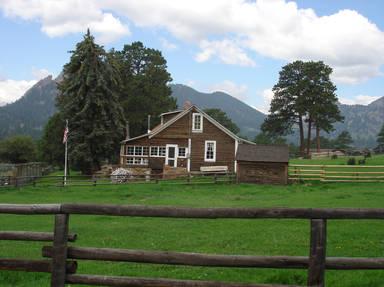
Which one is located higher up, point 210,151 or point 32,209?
point 210,151

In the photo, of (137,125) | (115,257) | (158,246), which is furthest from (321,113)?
(115,257)

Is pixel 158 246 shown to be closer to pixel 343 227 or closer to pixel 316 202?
pixel 343 227

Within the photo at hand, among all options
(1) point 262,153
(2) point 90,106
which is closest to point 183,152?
(2) point 90,106

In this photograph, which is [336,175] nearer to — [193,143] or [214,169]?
[214,169]

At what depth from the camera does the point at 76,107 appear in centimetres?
4469

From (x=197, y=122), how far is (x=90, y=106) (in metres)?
10.7

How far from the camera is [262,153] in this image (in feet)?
119

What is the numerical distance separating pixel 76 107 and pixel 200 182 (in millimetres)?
15882

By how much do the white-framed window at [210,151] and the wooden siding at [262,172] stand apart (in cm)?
881

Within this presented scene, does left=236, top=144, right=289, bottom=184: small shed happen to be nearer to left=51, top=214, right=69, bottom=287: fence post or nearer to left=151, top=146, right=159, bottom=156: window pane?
left=151, top=146, right=159, bottom=156: window pane

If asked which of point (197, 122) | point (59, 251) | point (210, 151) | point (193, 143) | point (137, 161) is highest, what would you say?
point (197, 122)

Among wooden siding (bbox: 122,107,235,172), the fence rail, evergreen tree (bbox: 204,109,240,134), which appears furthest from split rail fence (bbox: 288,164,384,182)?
evergreen tree (bbox: 204,109,240,134)

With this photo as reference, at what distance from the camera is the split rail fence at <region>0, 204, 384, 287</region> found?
5.21 m

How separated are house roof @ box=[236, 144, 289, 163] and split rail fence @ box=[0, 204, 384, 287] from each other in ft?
99.7
